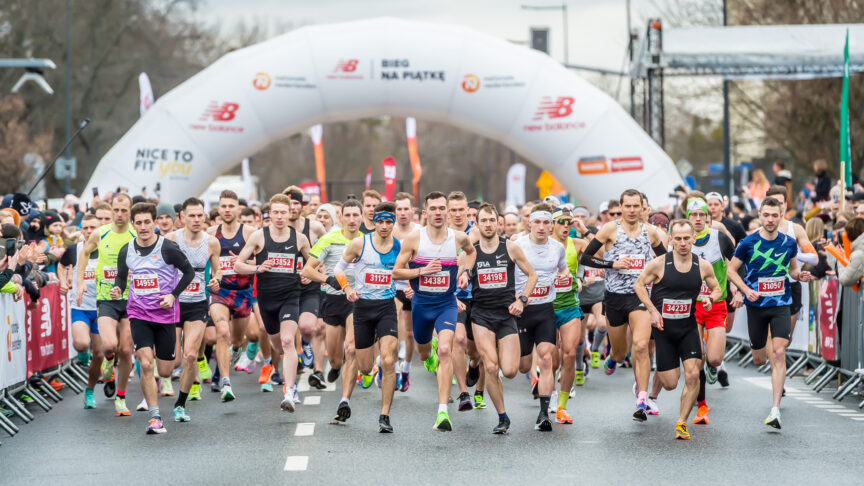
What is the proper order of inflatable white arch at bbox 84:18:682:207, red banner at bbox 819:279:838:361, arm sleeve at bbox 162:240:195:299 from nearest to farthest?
arm sleeve at bbox 162:240:195:299 < red banner at bbox 819:279:838:361 < inflatable white arch at bbox 84:18:682:207

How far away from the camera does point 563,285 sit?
12.4m

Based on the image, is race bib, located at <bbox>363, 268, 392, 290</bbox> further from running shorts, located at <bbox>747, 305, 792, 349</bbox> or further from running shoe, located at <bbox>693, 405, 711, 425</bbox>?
running shorts, located at <bbox>747, 305, 792, 349</bbox>

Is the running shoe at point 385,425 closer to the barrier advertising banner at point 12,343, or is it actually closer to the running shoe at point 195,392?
the running shoe at point 195,392

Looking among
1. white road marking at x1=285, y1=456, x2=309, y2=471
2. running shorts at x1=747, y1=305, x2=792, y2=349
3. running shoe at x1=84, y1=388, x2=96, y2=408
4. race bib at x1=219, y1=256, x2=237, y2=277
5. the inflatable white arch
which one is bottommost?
running shoe at x1=84, y1=388, x2=96, y2=408

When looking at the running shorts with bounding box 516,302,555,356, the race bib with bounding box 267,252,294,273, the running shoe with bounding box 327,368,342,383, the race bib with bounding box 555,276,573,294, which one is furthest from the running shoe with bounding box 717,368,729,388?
the race bib with bounding box 267,252,294,273

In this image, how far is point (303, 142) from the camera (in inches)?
2827

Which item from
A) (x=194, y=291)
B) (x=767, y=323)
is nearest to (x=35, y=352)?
(x=194, y=291)

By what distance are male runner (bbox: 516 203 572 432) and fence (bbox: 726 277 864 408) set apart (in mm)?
3528

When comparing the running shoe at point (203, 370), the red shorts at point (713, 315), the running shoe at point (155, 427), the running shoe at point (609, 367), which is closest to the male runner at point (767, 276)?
the red shorts at point (713, 315)

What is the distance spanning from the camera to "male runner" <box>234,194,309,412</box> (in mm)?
13406

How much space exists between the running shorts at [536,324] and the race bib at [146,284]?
3197 mm

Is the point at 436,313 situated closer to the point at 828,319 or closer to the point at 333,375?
the point at 333,375

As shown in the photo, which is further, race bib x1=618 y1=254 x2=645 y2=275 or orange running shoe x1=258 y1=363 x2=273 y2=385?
orange running shoe x1=258 y1=363 x2=273 y2=385

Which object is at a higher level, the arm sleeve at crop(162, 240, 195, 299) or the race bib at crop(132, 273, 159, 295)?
the arm sleeve at crop(162, 240, 195, 299)
